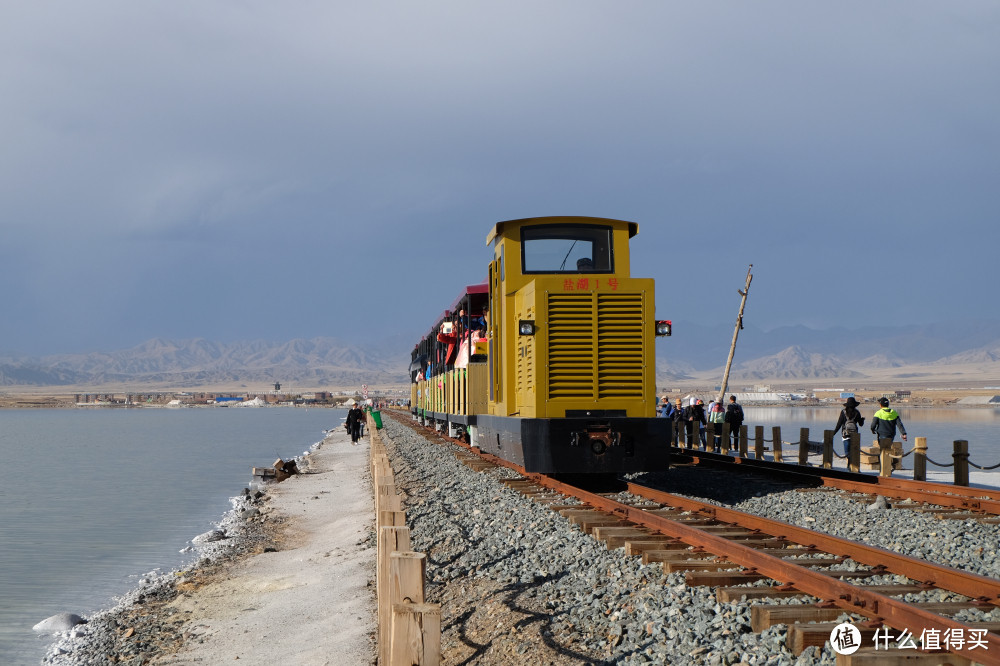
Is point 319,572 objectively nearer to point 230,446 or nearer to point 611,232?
point 611,232

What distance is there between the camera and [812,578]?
673 cm

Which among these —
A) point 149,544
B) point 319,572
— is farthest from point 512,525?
point 149,544

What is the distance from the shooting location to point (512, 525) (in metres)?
11.3

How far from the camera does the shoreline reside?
350 inches

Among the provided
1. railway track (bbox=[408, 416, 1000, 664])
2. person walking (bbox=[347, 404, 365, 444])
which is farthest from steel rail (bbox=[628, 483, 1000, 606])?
person walking (bbox=[347, 404, 365, 444])

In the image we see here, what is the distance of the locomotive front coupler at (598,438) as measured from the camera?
1334 cm

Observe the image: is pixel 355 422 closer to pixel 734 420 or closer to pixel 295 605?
pixel 734 420

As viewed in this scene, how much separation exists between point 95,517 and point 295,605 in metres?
16.3

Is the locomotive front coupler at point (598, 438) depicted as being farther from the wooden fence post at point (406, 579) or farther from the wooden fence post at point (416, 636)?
the wooden fence post at point (416, 636)

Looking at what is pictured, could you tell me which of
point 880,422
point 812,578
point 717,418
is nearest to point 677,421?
point 717,418

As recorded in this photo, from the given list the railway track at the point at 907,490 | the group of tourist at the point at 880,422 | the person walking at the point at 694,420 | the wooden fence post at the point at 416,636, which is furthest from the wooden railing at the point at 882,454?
the wooden fence post at the point at 416,636

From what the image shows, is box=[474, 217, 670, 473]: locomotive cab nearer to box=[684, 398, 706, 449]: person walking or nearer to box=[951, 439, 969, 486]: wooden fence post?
box=[951, 439, 969, 486]: wooden fence post

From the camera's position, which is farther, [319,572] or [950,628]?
[319,572]

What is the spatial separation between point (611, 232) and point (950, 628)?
33.0 feet
